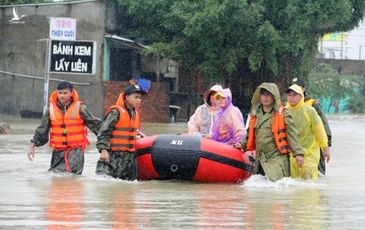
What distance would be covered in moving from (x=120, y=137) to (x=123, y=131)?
0.27ft

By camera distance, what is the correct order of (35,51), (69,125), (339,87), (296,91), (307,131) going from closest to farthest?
(69,125) → (296,91) → (307,131) → (35,51) → (339,87)

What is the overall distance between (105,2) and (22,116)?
14.8 feet

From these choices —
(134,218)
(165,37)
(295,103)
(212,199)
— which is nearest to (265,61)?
(165,37)

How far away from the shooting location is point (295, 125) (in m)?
13.7

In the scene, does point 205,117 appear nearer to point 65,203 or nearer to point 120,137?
point 120,137

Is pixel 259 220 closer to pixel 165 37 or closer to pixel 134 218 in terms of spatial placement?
pixel 134 218

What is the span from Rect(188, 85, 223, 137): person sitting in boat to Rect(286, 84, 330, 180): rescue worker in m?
1.01

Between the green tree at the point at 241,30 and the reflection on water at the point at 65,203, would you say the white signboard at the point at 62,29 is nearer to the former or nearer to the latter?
the green tree at the point at 241,30

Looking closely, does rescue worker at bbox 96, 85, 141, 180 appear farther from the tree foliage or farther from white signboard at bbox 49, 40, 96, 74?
the tree foliage

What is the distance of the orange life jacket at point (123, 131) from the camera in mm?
13000

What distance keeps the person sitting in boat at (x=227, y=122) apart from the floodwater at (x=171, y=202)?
81cm

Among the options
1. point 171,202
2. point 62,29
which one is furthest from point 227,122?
point 62,29

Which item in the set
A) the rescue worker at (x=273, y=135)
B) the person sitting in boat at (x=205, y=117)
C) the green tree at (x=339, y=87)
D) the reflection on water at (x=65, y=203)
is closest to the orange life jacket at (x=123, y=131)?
the reflection on water at (x=65, y=203)

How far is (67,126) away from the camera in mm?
13266
